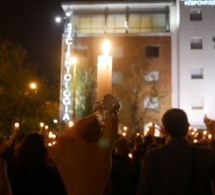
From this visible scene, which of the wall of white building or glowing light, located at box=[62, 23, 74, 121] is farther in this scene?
the wall of white building

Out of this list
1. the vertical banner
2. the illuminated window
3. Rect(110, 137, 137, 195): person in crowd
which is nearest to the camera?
Rect(110, 137, 137, 195): person in crowd

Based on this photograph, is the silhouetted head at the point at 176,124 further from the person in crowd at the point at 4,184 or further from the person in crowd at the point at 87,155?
the person in crowd at the point at 4,184

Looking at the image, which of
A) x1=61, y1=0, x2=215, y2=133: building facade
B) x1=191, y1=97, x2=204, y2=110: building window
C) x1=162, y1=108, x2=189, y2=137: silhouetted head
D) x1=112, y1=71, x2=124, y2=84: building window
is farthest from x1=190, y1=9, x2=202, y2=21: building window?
x1=162, y1=108, x2=189, y2=137: silhouetted head

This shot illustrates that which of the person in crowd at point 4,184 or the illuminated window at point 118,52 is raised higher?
the illuminated window at point 118,52

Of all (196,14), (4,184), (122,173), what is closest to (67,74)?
(196,14)

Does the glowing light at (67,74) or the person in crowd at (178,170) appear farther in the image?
the glowing light at (67,74)

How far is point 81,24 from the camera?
39.9 metres

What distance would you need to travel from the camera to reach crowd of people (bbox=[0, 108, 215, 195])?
1.93 metres

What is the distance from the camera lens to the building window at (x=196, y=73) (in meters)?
37.1

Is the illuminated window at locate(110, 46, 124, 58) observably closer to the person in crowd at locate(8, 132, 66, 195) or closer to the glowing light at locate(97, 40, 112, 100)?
the person in crowd at locate(8, 132, 66, 195)

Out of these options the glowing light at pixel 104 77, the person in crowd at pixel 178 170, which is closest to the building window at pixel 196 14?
the person in crowd at pixel 178 170

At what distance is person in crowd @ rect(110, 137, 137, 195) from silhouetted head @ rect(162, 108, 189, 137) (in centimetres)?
231

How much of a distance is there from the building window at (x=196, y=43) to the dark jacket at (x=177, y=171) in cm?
3589

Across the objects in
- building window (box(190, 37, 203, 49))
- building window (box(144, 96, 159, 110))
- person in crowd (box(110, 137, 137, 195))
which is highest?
building window (box(190, 37, 203, 49))
